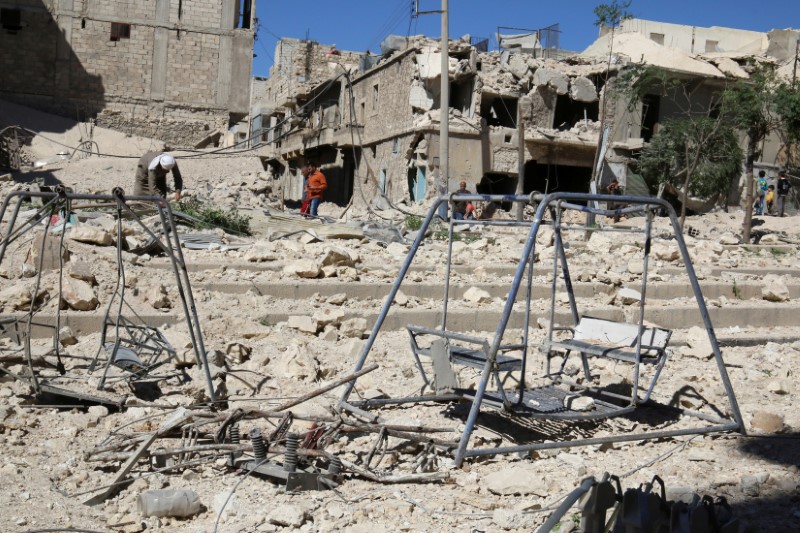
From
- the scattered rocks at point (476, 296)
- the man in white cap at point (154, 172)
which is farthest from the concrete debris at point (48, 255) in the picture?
the scattered rocks at point (476, 296)

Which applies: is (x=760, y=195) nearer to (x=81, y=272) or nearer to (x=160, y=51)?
(x=81, y=272)

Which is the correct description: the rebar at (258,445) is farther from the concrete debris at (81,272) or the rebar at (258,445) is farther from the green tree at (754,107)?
the green tree at (754,107)

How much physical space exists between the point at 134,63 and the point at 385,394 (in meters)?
27.7

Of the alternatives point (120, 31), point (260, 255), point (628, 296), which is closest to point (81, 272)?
point (260, 255)

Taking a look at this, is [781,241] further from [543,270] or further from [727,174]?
[543,270]

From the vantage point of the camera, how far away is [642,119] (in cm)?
2270

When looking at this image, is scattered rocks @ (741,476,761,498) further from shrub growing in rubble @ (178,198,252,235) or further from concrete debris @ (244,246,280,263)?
shrub growing in rubble @ (178,198,252,235)

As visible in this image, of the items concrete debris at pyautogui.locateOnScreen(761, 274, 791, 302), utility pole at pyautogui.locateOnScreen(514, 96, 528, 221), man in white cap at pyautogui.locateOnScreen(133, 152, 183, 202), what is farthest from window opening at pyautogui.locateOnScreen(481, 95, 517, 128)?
concrete debris at pyautogui.locateOnScreen(761, 274, 791, 302)

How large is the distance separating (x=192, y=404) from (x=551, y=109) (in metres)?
19.0

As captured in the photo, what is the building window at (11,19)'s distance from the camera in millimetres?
28078

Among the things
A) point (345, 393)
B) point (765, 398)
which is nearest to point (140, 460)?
point (345, 393)

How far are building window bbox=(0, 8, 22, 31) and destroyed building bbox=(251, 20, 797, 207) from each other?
11.3 metres

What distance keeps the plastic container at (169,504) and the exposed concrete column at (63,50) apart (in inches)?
1122

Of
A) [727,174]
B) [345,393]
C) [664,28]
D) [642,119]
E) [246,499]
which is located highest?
[664,28]
